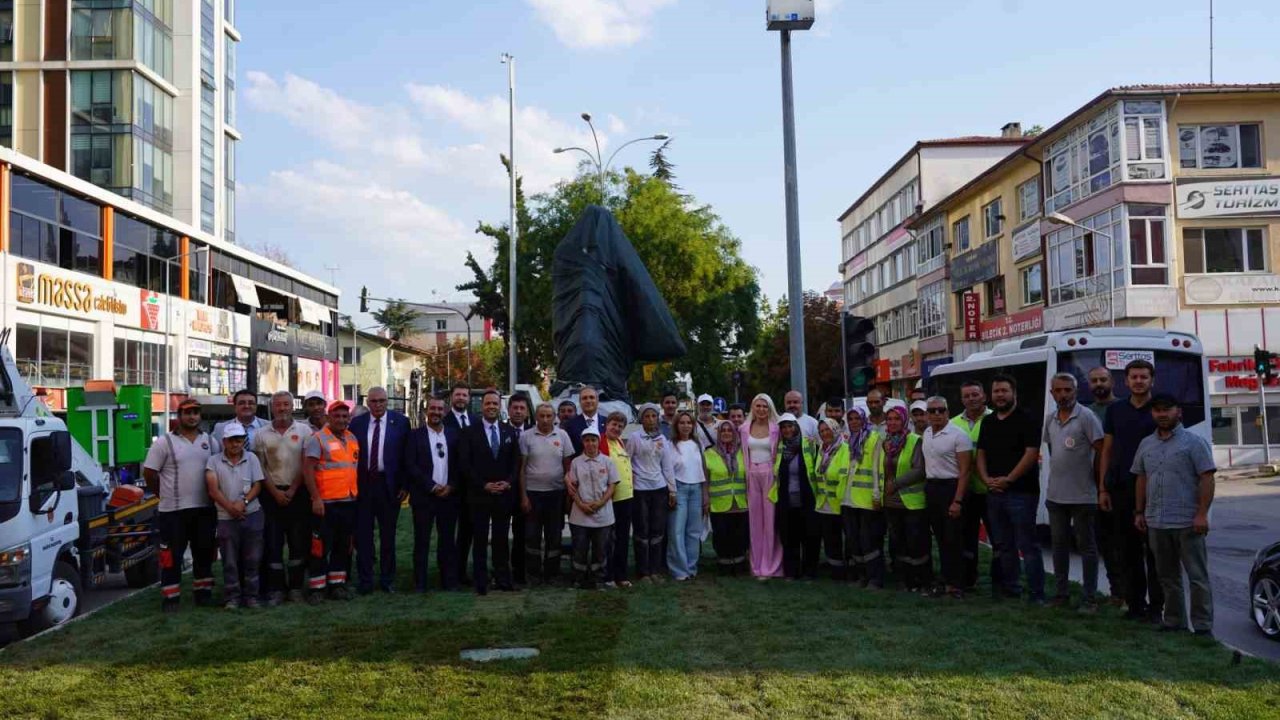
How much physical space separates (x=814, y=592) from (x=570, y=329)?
5.91 metres

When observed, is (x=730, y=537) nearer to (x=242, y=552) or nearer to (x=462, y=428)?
(x=462, y=428)

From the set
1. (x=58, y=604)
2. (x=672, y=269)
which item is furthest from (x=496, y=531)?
(x=672, y=269)

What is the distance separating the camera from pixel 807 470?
1048cm

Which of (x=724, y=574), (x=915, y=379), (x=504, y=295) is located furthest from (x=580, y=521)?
(x=915, y=379)

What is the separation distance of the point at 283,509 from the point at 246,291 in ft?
160

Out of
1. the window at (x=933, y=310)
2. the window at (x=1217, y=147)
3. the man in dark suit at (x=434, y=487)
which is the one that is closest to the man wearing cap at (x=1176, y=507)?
the man in dark suit at (x=434, y=487)

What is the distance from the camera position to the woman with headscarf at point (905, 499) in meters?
9.49

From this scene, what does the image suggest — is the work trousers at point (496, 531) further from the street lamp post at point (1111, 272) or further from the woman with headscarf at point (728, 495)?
the street lamp post at point (1111, 272)

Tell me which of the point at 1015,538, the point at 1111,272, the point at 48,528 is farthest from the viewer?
the point at 1111,272

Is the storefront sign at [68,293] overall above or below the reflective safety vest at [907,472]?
above

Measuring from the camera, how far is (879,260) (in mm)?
61094

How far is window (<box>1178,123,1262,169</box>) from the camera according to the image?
31.0m

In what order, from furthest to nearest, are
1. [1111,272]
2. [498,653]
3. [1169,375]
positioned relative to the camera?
1. [1111,272]
2. [1169,375]
3. [498,653]

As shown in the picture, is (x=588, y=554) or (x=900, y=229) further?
(x=900, y=229)
